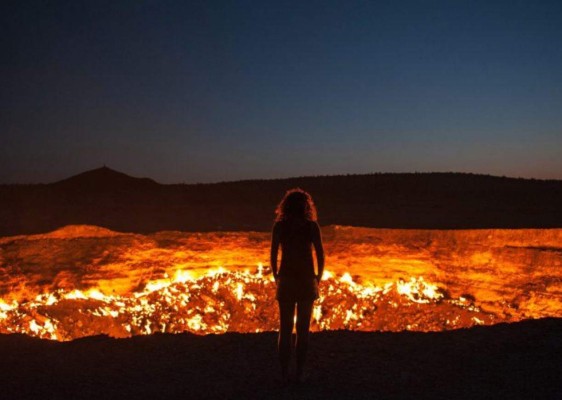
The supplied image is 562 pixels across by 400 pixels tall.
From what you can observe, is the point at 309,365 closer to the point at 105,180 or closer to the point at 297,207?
the point at 297,207

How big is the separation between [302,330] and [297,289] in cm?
40

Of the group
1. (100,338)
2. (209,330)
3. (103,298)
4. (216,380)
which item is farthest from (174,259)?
(216,380)

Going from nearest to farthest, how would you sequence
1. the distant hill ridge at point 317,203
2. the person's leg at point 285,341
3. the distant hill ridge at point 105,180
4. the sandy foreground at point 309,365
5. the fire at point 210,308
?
1. the sandy foreground at point 309,365
2. the person's leg at point 285,341
3. the fire at point 210,308
4. the distant hill ridge at point 317,203
5. the distant hill ridge at point 105,180

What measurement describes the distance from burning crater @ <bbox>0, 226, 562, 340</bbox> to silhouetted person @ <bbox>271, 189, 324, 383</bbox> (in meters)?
4.94

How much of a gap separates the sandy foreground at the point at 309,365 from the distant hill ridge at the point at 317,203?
7.24m

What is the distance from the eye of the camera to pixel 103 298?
1089cm

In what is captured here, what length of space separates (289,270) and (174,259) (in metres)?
7.24

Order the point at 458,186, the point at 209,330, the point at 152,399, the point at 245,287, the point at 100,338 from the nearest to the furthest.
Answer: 1. the point at 152,399
2. the point at 100,338
3. the point at 209,330
4. the point at 245,287
5. the point at 458,186

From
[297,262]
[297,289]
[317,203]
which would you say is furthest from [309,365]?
[317,203]

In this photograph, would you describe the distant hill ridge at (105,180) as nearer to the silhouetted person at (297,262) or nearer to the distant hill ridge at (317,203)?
the distant hill ridge at (317,203)

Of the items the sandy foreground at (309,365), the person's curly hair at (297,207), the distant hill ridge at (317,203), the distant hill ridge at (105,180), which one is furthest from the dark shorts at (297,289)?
the distant hill ridge at (105,180)

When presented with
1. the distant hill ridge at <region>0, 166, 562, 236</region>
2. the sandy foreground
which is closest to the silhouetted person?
the sandy foreground

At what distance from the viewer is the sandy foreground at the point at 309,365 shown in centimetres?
480

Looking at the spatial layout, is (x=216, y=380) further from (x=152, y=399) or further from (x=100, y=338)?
(x=100, y=338)
